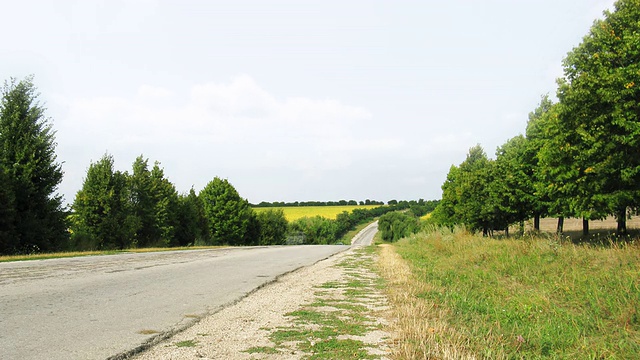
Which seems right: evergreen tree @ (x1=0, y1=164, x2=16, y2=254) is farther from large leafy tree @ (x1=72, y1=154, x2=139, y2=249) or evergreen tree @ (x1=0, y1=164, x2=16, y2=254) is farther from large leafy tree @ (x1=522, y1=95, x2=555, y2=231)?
large leafy tree @ (x1=522, y1=95, x2=555, y2=231)

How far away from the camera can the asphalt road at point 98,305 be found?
14.8 ft

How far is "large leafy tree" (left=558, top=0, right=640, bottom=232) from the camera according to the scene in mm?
14938

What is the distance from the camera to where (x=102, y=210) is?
3234cm

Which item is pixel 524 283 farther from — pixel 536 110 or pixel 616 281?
pixel 536 110

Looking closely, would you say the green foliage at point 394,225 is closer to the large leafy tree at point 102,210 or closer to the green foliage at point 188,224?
the green foliage at point 188,224

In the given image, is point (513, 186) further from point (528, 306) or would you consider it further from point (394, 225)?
point (394, 225)

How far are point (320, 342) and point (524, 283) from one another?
7064mm

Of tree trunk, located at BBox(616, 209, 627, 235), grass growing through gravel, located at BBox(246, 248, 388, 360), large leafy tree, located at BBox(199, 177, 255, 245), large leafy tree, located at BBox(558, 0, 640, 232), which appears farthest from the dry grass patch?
large leafy tree, located at BBox(199, 177, 255, 245)

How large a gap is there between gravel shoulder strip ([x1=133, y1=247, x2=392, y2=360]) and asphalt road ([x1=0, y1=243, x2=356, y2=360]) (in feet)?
1.57

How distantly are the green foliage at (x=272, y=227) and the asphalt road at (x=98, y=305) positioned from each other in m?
60.2

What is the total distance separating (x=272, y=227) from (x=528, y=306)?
7591 centimetres

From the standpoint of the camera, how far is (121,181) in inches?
1336

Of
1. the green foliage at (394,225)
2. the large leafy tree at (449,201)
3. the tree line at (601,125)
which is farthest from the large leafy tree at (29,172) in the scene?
the green foliage at (394,225)

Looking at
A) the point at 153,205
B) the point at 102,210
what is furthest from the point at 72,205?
the point at 153,205
